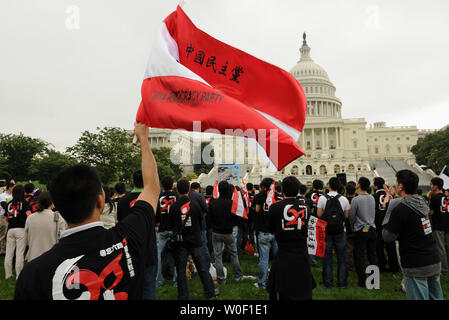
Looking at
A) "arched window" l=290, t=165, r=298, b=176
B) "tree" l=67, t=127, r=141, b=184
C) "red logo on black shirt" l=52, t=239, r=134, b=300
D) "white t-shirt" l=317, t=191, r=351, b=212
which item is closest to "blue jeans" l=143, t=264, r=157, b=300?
"red logo on black shirt" l=52, t=239, r=134, b=300

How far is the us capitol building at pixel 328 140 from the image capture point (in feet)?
239

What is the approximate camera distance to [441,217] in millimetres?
7703

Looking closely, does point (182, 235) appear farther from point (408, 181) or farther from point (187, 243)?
point (408, 181)

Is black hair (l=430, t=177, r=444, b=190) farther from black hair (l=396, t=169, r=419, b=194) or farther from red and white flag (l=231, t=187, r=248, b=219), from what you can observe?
red and white flag (l=231, t=187, r=248, b=219)

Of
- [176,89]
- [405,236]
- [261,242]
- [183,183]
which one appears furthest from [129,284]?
[261,242]

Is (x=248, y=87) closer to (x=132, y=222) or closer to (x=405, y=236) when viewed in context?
(x=405, y=236)

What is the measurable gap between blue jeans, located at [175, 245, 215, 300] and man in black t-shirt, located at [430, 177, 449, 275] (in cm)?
579

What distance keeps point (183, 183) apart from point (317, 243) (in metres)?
3.05

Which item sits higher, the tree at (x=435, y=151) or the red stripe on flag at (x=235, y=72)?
the tree at (x=435, y=151)

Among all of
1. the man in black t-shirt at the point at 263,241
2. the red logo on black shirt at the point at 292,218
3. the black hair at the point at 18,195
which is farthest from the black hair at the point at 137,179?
the black hair at the point at 18,195

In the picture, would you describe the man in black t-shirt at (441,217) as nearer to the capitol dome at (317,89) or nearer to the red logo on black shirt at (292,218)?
the red logo on black shirt at (292,218)

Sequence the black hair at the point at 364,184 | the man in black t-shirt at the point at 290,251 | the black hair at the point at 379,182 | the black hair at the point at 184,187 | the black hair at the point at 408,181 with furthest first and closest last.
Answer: the black hair at the point at 379,182, the black hair at the point at 364,184, the black hair at the point at 184,187, the man in black t-shirt at the point at 290,251, the black hair at the point at 408,181

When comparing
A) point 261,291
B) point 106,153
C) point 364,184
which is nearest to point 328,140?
point 106,153

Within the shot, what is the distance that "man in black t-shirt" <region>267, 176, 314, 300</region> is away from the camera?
4496 mm
